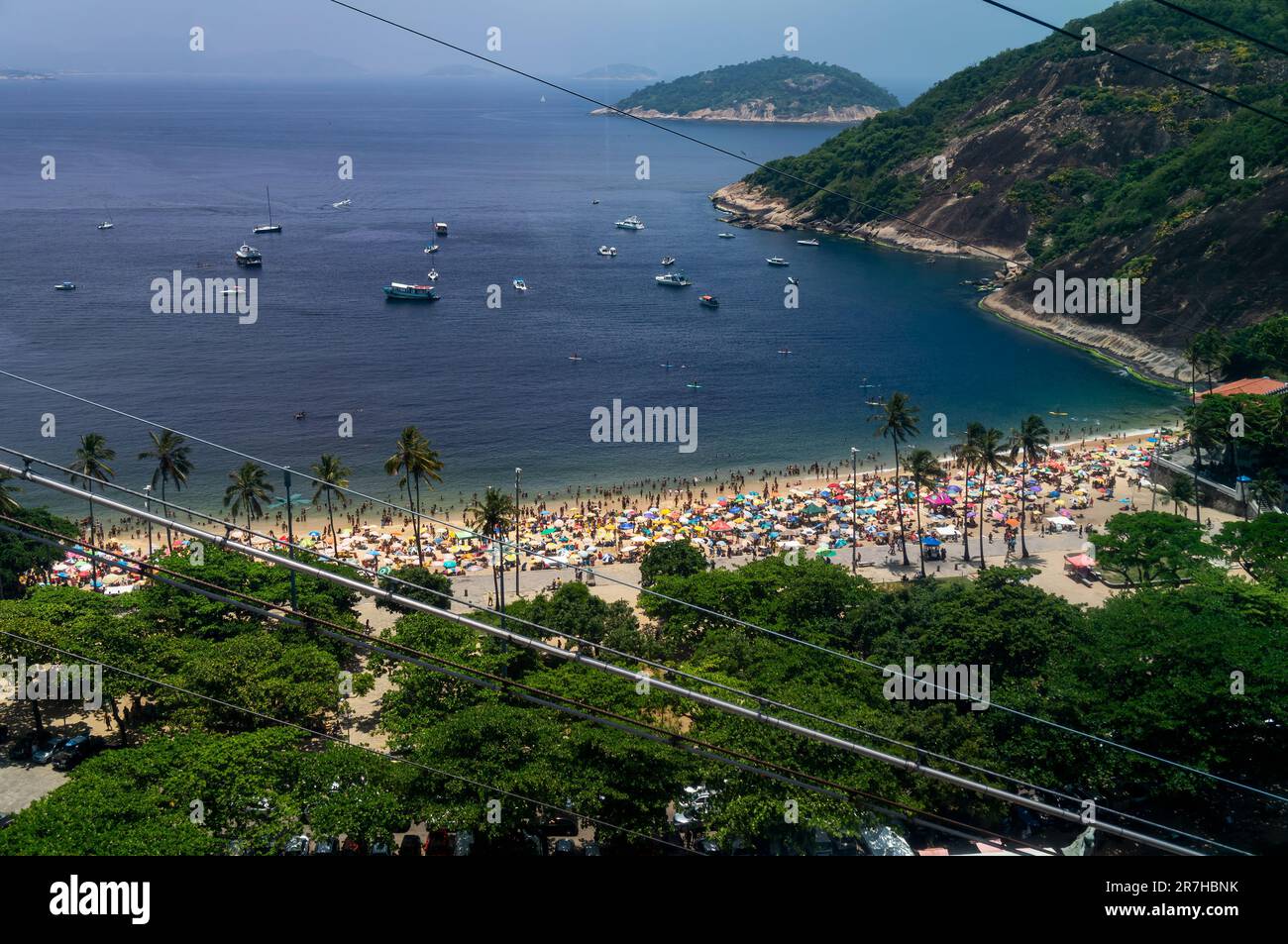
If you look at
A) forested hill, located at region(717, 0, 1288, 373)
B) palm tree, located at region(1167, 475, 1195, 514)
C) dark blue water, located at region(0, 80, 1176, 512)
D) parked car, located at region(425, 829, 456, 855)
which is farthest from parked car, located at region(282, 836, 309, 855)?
forested hill, located at region(717, 0, 1288, 373)

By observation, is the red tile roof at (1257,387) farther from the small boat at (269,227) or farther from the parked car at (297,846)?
the small boat at (269,227)

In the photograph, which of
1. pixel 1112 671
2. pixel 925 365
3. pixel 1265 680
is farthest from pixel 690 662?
pixel 925 365

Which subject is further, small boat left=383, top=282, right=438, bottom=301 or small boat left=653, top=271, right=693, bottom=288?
small boat left=653, top=271, right=693, bottom=288

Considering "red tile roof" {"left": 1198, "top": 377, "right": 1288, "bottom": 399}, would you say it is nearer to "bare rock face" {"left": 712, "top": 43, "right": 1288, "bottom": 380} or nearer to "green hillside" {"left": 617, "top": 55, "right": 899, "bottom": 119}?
"bare rock face" {"left": 712, "top": 43, "right": 1288, "bottom": 380}

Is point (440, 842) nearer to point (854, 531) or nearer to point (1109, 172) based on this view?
point (854, 531)

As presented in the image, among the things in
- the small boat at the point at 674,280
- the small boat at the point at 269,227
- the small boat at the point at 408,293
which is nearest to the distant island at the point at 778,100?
the small boat at the point at 269,227

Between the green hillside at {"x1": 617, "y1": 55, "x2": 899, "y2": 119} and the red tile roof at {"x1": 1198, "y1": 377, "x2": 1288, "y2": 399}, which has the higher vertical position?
the green hillside at {"x1": 617, "y1": 55, "x2": 899, "y2": 119}

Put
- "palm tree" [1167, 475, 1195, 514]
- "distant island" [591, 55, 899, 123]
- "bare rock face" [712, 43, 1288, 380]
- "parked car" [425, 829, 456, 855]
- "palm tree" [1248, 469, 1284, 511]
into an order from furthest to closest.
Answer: "distant island" [591, 55, 899, 123] → "bare rock face" [712, 43, 1288, 380] → "palm tree" [1167, 475, 1195, 514] → "palm tree" [1248, 469, 1284, 511] → "parked car" [425, 829, 456, 855]
